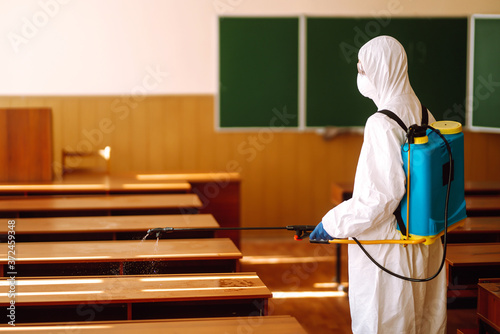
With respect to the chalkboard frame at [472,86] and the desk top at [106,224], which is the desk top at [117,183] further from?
the chalkboard frame at [472,86]

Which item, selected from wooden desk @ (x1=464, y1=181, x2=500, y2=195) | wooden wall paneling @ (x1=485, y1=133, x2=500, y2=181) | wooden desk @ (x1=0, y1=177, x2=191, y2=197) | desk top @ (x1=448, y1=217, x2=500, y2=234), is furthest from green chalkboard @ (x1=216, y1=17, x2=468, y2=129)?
desk top @ (x1=448, y1=217, x2=500, y2=234)

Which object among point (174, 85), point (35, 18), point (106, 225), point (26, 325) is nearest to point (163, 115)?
point (174, 85)

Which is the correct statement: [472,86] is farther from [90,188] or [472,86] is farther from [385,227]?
[385,227]

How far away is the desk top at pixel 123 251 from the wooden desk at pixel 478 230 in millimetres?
1429

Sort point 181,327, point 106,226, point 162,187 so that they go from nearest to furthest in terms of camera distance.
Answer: point 181,327 < point 106,226 < point 162,187

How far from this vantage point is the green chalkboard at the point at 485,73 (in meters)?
6.26

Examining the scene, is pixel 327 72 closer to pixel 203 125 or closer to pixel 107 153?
pixel 203 125

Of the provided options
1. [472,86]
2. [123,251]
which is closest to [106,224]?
[123,251]

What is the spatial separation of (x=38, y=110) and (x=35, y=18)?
5.43 feet

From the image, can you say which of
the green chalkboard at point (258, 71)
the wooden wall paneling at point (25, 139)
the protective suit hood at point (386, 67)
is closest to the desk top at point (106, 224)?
the wooden wall paneling at point (25, 139)

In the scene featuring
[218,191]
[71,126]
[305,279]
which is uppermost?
[71,126]

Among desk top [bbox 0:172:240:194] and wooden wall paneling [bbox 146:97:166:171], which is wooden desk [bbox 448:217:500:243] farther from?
wooden wall paneling [bbox 146:97:166:171]

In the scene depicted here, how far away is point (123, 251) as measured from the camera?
3.09 meters

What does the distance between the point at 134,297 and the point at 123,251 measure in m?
0.67
